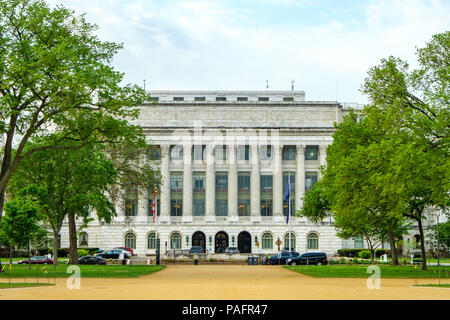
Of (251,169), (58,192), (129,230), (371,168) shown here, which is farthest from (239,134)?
(371,168)

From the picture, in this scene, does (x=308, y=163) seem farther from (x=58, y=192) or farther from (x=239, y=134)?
(x=58, y=192)

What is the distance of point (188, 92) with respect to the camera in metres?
101

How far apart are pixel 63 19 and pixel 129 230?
58766 mm

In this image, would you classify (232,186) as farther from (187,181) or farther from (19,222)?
(19,222)

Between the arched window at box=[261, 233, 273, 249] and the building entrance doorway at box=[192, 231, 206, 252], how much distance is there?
8.79 metres

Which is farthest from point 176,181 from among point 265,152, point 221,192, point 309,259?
point 309,259

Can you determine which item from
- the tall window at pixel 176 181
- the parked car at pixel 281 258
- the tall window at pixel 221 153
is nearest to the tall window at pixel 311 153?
the tall window at pixel 221 153

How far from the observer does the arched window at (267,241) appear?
93.2m

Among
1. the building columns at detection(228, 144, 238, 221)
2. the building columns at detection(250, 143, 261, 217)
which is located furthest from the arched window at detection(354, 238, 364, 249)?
the building columns at detection(228, 144, 238, 221)

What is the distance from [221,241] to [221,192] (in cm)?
748

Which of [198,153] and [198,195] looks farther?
[198,153]

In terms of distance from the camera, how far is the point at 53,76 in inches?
1427

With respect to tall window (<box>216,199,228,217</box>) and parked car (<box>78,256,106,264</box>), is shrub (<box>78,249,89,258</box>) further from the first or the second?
tall window (<box>216,199,228,217</box>)

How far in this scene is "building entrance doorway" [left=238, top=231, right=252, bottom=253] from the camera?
93.8 m
